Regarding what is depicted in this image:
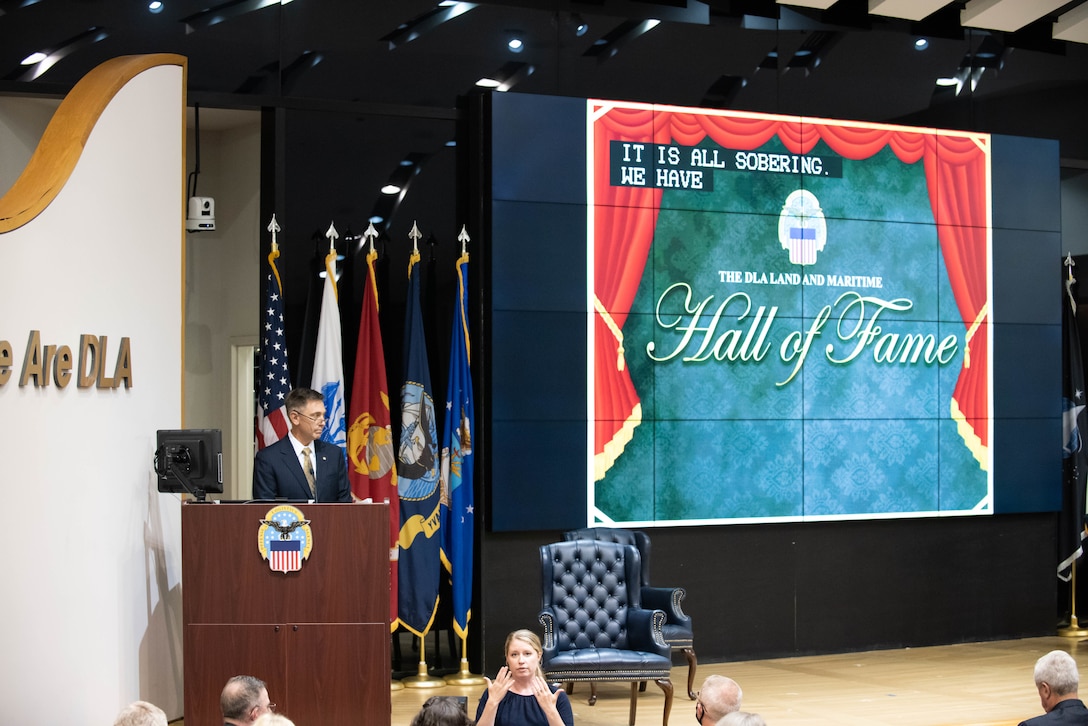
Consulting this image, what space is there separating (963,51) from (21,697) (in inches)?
292

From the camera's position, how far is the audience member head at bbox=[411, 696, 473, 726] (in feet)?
11.2

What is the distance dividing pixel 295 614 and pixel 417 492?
2.33m

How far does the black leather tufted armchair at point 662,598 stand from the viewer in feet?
23.8

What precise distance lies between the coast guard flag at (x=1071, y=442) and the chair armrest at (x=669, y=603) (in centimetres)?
346

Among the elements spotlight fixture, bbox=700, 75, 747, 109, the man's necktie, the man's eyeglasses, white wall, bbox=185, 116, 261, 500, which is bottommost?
the man's necktie

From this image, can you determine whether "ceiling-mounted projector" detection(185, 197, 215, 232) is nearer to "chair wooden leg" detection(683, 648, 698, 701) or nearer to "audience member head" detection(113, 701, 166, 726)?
"chair wooden leg" detection(683, 648, 698, 701)

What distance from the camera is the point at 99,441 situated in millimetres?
5805

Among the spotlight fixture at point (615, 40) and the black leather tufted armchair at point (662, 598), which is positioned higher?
the spotlight fixture at point (615, 40)

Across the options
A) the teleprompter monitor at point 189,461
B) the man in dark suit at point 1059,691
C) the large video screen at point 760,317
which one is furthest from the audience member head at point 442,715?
the large video screen at point 760,317

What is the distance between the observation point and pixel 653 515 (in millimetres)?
8242

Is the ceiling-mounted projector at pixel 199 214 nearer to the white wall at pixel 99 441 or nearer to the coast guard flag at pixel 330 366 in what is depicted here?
the coast guard flag at pixel 330 366

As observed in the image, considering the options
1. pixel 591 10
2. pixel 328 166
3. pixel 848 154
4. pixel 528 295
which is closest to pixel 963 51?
pixel 848 154

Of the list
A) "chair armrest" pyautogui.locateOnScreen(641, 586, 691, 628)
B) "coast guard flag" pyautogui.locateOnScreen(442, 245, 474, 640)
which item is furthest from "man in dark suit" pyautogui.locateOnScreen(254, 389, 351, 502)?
"chair armrest" pyautogui.locateOnScreen(641, 586, 691, 628)

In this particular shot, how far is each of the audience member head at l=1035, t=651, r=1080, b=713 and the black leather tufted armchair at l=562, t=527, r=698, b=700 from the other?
2.88 m
